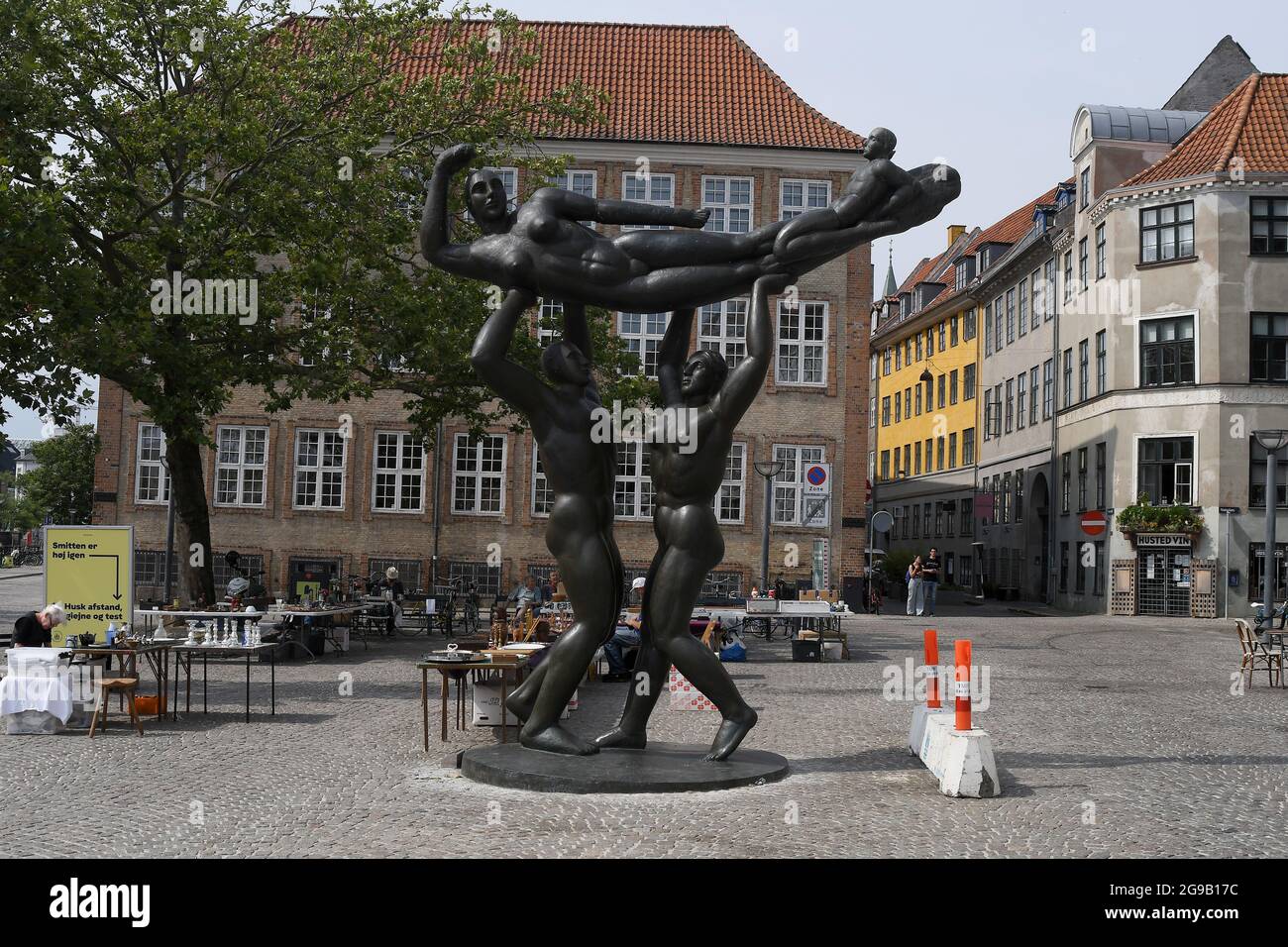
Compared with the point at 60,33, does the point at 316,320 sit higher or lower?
lower

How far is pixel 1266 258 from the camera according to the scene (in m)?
39.3

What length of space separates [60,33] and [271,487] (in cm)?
1963

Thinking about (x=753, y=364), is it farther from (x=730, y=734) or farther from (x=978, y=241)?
(x=978, y=241)

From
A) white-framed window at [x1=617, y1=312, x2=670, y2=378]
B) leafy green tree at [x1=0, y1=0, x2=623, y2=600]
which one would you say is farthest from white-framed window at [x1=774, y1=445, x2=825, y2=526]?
leafy green tree at [x1=0, y1=0, x2=623, y2=600]

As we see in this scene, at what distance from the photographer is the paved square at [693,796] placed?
7.74 meters

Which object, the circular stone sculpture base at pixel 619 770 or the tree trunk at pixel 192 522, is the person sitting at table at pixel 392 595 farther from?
the circular stone sculpture base at pixel 619 770

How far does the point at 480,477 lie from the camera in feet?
129

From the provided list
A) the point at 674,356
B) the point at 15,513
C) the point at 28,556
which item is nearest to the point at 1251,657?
the point at 674,356

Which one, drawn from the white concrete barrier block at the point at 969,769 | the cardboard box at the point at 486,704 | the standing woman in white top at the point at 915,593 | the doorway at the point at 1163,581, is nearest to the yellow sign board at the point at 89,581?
the cardboard box at the point at 486,704

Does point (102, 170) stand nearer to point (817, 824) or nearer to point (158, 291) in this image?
→ point (158, 291)

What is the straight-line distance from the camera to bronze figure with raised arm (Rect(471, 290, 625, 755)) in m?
9.89

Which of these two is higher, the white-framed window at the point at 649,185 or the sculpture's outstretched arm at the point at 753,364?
the white-framed window at the point at 649,185

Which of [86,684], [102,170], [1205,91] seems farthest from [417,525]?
[1205,91]

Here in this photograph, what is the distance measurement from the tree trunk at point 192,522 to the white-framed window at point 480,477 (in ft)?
51.7
